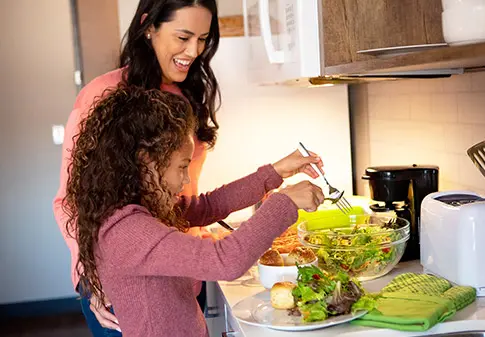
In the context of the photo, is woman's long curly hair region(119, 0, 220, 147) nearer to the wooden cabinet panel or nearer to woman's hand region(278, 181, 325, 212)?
the wooden cabinet panel

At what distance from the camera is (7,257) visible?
432 centimetres

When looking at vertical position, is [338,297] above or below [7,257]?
above

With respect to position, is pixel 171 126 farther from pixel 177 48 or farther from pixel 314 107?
pixel 314 107

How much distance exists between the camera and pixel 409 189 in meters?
1.85

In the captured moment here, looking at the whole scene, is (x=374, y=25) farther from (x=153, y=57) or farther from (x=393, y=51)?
(x=153, y=57)

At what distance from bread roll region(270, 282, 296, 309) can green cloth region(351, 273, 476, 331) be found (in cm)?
14

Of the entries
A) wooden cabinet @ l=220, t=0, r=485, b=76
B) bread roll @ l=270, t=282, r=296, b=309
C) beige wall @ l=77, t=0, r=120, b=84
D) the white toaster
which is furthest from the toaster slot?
beige wall @ l=77, t=0, r=120, b=84

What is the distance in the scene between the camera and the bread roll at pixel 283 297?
4.78ft

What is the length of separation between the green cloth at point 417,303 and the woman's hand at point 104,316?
62 centimetres

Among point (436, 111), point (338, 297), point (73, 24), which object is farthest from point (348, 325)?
point (73, 24)

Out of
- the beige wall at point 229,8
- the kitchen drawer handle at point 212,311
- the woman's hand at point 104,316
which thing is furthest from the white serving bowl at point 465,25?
the beige wall at point 229,8

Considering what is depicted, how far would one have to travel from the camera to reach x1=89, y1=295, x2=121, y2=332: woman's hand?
1713mm

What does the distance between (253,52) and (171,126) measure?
931 mm

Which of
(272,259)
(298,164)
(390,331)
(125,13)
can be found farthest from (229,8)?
(390,331)
